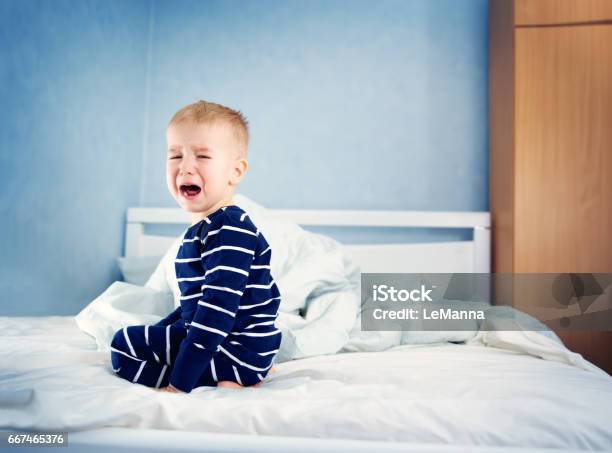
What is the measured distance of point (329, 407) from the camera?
74 centimetres

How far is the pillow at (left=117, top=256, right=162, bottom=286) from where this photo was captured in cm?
195

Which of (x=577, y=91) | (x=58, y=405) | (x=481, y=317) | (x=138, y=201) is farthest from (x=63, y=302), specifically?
(x=577, y=91)

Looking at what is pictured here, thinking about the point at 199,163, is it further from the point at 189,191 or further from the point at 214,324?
the point at 214,324

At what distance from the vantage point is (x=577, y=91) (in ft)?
6.29

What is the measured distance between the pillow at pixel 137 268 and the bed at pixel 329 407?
810 mm

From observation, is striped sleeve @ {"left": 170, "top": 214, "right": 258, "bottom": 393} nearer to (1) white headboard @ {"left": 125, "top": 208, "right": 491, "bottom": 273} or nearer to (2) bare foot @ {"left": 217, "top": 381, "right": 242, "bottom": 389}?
(2) bare foot @ {"left": 217, "top": 381, "right": 242, "bottom": 389}

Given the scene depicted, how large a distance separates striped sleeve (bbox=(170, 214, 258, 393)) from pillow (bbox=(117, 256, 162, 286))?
105cm

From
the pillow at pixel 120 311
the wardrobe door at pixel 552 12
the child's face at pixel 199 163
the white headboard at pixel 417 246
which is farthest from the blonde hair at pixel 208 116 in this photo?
the wardrobe door at pixel 552 12

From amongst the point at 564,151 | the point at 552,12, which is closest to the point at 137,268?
the point at 564,151

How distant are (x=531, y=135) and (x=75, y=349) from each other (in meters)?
1.60

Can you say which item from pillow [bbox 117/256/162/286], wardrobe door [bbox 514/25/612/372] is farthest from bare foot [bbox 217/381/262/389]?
wardrobe door [bbox 514/25/612/372]

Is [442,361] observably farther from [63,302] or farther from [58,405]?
[63,302]

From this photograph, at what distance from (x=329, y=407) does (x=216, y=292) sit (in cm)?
27

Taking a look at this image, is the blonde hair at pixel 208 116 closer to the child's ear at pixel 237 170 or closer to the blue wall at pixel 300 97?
the child's ear at pixel 237 170
